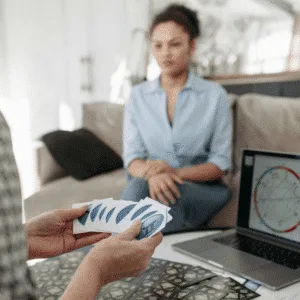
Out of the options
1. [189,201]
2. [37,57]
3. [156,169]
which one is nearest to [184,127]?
[156,169]

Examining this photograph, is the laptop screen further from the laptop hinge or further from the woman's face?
the woman's face

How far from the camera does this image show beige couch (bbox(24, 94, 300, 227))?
2.21m

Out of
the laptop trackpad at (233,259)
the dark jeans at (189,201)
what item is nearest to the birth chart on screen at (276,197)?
the laptop trackpad at (233,259)

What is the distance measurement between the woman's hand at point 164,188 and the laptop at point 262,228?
0.35 meters

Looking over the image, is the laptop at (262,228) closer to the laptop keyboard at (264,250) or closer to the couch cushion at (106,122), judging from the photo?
the laptop keyboard at (264,250)

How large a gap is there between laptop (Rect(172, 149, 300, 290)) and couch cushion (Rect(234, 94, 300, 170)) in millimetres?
937

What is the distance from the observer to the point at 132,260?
81 cm

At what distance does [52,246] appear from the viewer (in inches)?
39.3

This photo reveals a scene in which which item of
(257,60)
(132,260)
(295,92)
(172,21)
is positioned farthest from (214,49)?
(132,260)

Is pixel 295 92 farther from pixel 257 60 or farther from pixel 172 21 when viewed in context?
pixel 172 21

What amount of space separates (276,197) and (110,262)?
66 centimetres

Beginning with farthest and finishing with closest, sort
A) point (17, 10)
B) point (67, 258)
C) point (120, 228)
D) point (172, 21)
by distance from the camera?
point (17, 10) < point (172, 21) < point (67, 258) < point (120, 228)

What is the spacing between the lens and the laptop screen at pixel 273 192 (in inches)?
48.1

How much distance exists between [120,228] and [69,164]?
5.60 feet
